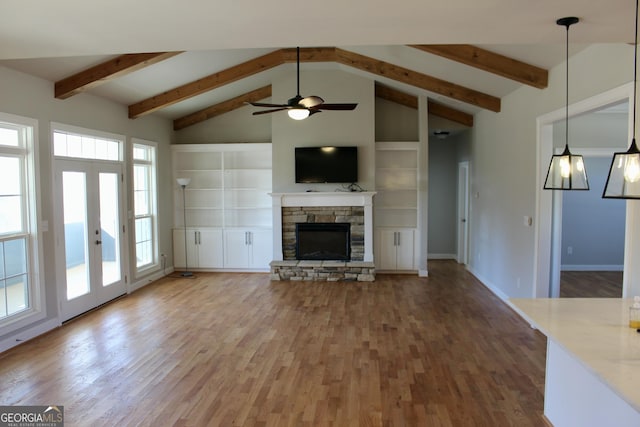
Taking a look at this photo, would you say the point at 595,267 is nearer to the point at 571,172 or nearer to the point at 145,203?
the point at 571,172

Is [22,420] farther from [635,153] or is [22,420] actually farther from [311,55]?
[311,55]

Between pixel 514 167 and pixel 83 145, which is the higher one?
pixel 83 145

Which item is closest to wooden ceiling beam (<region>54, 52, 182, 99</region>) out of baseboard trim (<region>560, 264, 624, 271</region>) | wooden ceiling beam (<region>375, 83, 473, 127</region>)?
wooden ceiling beam (<region>375, 83, 473, 127</region>)

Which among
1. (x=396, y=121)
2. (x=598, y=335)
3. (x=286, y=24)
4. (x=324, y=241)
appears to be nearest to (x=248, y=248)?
(x=324, y=241)

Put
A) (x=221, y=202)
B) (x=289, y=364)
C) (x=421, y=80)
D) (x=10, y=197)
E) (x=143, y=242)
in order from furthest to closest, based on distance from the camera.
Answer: (x=221, y=202), (x=143, y=242), (x=421, y=80), (x=10, y=197), (x=289, y=364)

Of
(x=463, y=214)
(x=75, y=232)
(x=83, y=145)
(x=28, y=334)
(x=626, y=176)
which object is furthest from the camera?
(x=463, y=214)

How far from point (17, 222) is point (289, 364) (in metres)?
3.12

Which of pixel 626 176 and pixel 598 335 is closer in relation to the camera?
pixel 626 176

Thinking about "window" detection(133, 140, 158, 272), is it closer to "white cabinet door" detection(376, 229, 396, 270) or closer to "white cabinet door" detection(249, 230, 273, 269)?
"white cabinet door" detection(249, 230, 273, 269)

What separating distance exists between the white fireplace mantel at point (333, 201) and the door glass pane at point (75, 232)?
2.93 m

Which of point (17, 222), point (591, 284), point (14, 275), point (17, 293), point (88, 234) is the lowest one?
point (591, 284)

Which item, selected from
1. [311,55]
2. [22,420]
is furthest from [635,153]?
[311,55]

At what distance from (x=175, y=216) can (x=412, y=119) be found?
483cm

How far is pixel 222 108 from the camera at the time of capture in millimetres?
7773
